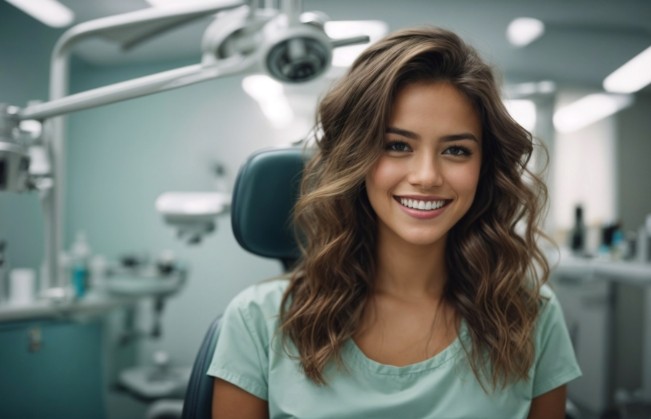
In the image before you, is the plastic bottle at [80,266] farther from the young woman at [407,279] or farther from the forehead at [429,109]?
the forehead at [429,109]

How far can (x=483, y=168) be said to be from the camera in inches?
38.8

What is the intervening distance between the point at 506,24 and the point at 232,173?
5.47ft

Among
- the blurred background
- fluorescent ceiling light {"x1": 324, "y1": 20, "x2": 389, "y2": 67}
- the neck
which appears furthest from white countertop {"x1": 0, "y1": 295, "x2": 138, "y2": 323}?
fluorescent ceiling light {"x1": 324, "y1": 20, "x2": 389, "y2": 67}

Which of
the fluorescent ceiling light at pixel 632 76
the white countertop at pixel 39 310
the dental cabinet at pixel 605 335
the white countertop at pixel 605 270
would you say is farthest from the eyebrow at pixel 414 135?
the fluorescent ceiling light at pixel 632 76

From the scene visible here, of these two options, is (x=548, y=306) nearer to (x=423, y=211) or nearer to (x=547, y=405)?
(x=547, y=405)

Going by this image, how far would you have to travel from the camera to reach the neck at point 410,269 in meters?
1.00

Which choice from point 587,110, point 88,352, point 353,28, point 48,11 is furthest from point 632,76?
point 88,352

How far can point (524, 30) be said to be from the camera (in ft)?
8.30

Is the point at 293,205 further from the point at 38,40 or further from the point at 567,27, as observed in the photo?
the point at 567,27

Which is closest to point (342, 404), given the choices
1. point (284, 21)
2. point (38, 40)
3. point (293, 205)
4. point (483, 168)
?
point (293, 205)

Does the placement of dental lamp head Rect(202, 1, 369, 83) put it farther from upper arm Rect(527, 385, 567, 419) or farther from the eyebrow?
upper arm Rect(527, 385, 567, 419)

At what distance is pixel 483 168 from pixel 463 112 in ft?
0.52

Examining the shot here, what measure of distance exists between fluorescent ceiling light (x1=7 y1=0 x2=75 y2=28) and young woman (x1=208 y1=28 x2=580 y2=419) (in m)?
2.03

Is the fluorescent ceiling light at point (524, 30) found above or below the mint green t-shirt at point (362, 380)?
above
